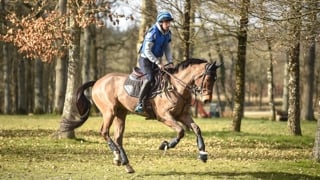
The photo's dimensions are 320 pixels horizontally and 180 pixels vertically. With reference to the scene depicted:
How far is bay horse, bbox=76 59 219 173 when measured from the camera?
442 inches

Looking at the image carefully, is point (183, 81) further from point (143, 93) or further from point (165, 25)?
point (165, 25)

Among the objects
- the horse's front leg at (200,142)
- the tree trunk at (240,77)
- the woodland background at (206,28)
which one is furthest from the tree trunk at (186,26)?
the horse's front leg at (200,142)

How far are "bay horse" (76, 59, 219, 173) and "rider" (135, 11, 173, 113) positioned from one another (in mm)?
250

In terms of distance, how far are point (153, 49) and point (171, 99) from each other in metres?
1.13

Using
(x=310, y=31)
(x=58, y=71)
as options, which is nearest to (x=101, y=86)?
(x=310, y=31)

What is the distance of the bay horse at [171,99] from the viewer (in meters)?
11.2

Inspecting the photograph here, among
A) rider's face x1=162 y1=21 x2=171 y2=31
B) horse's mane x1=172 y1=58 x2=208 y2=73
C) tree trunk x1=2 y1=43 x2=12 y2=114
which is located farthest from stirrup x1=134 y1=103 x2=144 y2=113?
tree trunk x1=2 y1=43 x2=12 y2=114

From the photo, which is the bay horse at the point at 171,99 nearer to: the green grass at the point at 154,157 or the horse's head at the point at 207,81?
the horse's head at the point at 207,81

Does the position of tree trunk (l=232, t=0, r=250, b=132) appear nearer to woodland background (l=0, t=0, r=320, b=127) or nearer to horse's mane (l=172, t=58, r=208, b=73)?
woodland background (l=0, t=0, r=320, b=127)

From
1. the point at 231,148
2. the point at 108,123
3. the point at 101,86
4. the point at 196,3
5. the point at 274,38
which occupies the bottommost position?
Answer: the point at 231,148

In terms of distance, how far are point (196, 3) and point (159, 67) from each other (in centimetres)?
1076

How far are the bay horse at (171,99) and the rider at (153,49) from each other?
250mm

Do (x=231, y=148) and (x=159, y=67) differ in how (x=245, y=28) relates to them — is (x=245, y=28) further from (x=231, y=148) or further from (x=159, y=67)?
(x=159, y=67)

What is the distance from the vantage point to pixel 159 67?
38.3ft
